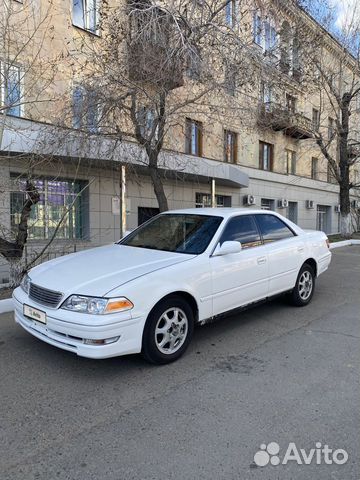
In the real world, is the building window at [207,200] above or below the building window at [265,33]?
below

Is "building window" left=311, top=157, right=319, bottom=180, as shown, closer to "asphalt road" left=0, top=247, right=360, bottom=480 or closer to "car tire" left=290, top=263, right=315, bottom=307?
"car tire" left=290, top=263, right=315, bottom=307

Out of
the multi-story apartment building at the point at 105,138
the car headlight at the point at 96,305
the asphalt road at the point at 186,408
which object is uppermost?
the multi-story apartment building at the point at 105,138

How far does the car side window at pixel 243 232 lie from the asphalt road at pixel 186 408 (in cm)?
117

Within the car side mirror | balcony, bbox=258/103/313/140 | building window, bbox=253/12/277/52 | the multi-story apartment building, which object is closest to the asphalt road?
the car side mirror

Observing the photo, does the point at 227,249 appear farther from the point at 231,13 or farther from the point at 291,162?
the point at 291,162

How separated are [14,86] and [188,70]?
3.68 meters

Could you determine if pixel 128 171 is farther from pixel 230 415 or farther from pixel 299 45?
pixel 230 415

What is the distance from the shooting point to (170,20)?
793cm

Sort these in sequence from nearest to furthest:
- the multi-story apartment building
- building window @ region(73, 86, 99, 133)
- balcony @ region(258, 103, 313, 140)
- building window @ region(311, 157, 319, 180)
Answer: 1. building window @ region(73, 86, 99, 133)
2. the multi-story apartment building
3. balcony @ region(258, 103, 313, 140)
4. building window @ region(311, 157, 319, 180)

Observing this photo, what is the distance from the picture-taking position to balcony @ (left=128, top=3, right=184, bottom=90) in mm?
7793

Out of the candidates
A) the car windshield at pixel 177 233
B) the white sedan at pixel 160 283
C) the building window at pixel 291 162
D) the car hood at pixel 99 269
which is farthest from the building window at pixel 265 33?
the building window at pixel 291 162

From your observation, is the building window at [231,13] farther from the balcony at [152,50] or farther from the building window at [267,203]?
the building window at [267,203]

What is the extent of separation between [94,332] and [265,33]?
939 cm

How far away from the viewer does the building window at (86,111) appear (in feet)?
26.9
